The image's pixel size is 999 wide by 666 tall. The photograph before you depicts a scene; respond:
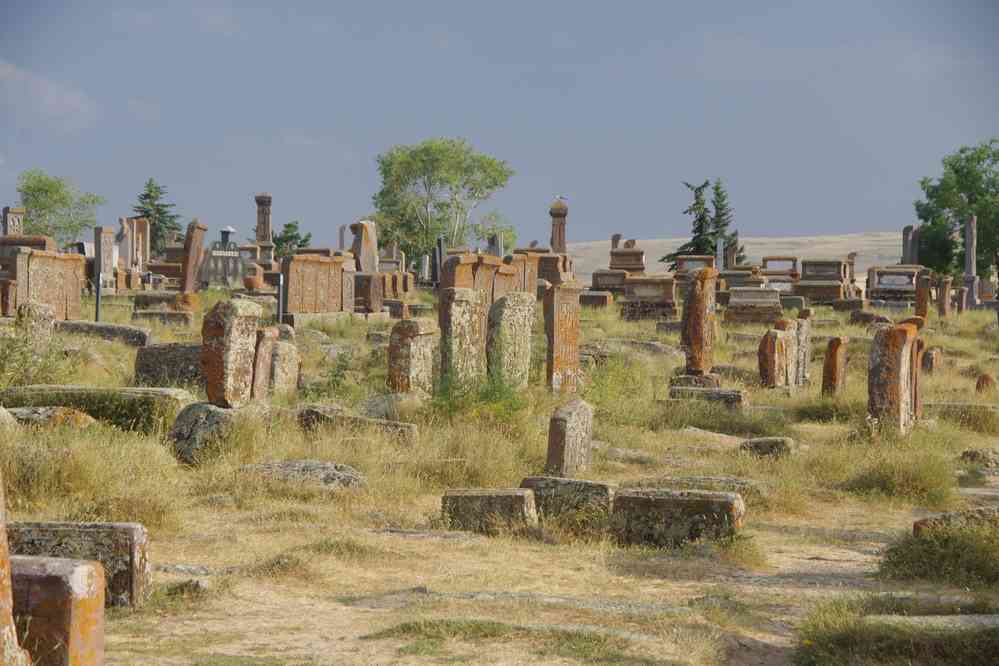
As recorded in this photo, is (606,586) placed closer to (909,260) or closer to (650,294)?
(650,294)

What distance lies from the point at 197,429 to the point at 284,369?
4.90 meters

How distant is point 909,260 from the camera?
181 ft

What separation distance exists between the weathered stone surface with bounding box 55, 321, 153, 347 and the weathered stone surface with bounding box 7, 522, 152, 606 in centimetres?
1243

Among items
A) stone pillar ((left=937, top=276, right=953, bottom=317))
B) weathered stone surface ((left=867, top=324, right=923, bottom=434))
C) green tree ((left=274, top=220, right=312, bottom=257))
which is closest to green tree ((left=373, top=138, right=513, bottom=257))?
green tree ((left=274, top=220, right=312, bottom=257))

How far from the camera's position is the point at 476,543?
27.9 ft

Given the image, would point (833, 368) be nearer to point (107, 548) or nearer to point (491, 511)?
point (491, 511)

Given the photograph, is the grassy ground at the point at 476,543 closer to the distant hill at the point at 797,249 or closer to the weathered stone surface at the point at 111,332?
the weathered stone surface at the point at 111,332

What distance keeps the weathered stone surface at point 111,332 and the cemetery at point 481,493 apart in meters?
0.05

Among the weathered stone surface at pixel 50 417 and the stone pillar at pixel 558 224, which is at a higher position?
the stone pillar at pixel 558 224

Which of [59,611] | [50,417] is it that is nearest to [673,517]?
[59,611]

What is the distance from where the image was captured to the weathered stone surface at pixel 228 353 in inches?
441

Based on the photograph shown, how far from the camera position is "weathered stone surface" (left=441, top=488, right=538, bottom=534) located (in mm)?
8930

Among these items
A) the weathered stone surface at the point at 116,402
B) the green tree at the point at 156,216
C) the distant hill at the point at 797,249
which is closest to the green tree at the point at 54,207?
the green tree at the point at 156,216

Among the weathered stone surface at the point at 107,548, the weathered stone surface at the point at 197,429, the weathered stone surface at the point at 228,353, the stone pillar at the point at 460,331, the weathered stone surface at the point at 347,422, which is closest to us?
the weathered stone surface at the point at 107,548
